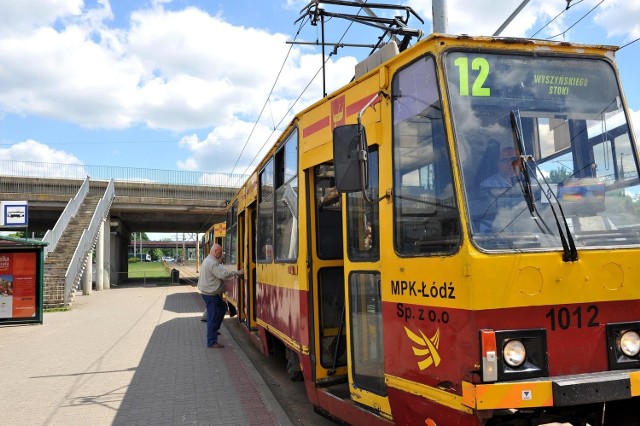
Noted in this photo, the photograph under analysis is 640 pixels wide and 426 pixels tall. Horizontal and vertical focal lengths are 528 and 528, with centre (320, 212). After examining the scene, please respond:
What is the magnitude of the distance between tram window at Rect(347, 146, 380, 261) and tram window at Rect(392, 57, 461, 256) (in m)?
0.31

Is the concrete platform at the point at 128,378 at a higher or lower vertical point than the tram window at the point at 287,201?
lower

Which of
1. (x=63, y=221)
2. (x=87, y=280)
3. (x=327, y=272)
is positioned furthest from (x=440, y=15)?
(x=87, y=280)

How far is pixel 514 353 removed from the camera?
9.86ft

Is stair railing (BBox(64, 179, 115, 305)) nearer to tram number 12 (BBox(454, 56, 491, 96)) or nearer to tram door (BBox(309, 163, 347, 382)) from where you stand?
tram door (BBox(309, 163, 347, 382))

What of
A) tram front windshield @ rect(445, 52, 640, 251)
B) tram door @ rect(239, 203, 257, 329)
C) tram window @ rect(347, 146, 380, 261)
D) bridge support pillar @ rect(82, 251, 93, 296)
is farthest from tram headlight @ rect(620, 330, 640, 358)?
bridge support pillar @ rect(82, 251, 93, 296)

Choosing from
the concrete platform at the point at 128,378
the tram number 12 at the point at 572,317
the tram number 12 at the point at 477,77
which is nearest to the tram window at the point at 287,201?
the concrete platform at the point at 128,378

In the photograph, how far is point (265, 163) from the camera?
788cm

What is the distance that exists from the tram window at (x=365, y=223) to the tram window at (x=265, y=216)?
9.03 ft

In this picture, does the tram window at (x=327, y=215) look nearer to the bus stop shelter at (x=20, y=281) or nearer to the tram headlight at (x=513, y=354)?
the tram headlight at (x=513, y=354)

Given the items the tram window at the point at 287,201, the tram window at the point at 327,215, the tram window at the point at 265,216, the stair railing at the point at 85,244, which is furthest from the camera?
the stair railing at the point at 85,244

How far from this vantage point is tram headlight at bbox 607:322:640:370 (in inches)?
125

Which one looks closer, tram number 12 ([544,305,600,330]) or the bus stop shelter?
tram number 12 ([544,305,600,330])

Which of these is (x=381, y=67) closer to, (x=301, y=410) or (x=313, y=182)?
(x=313, y=182)

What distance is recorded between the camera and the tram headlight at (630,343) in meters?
3.21
